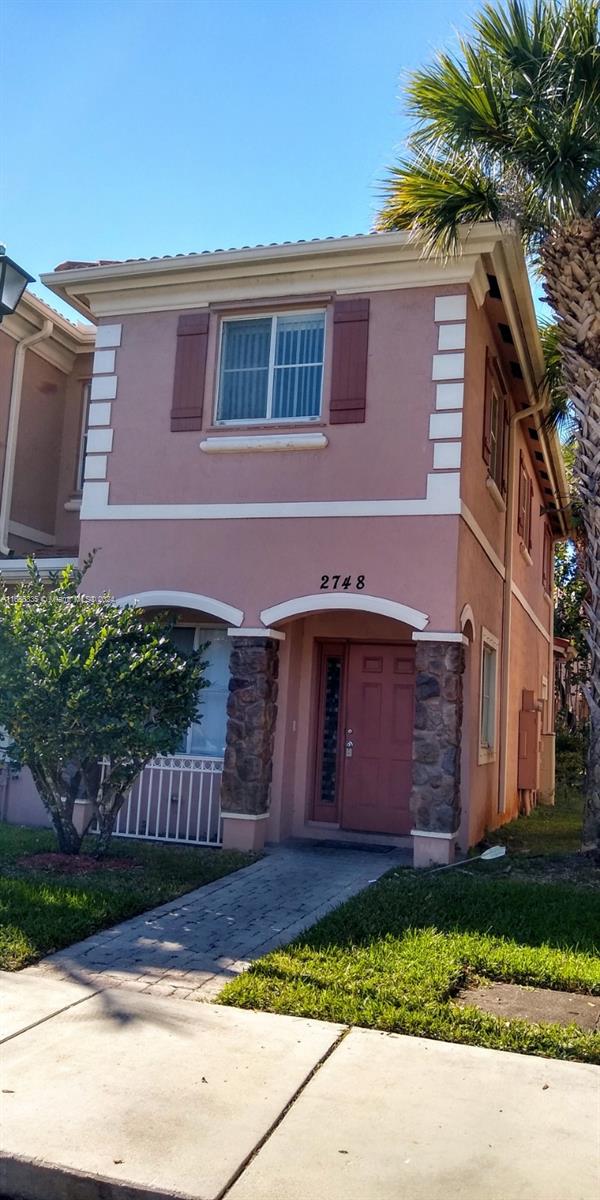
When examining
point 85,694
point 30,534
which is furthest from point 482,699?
point 30,534

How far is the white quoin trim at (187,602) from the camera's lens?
10.6m

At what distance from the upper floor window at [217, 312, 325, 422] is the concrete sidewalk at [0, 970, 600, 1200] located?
6951mm

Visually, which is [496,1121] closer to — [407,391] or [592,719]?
[592,719]

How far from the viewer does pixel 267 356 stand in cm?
1107

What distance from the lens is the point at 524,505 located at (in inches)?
655

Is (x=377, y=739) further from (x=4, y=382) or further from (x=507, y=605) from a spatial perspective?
(x=4, y=382)

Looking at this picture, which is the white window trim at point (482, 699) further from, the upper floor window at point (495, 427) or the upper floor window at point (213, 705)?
the upper floor window at point (213, 705)

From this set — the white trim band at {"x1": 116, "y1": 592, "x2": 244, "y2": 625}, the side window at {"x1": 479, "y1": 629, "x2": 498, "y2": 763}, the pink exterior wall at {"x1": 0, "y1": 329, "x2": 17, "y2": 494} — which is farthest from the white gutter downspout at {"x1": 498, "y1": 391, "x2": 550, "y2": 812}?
the pink exterior wall at {"x1": 0, "y1": 329, "x2": 17, "y2": 494}

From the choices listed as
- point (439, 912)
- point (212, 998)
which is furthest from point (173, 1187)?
point (439, 912)

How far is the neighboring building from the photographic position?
10070 mm

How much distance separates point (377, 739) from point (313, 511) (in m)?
2.89

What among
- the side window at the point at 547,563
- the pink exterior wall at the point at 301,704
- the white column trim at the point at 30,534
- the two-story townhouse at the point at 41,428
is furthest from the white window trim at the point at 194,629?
the side window at the point at 547,563

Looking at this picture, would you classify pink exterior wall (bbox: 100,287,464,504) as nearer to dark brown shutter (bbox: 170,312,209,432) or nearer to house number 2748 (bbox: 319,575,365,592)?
dark brown shutter (bbox: 170,312,209,432)

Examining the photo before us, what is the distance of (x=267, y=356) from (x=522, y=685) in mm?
7608
